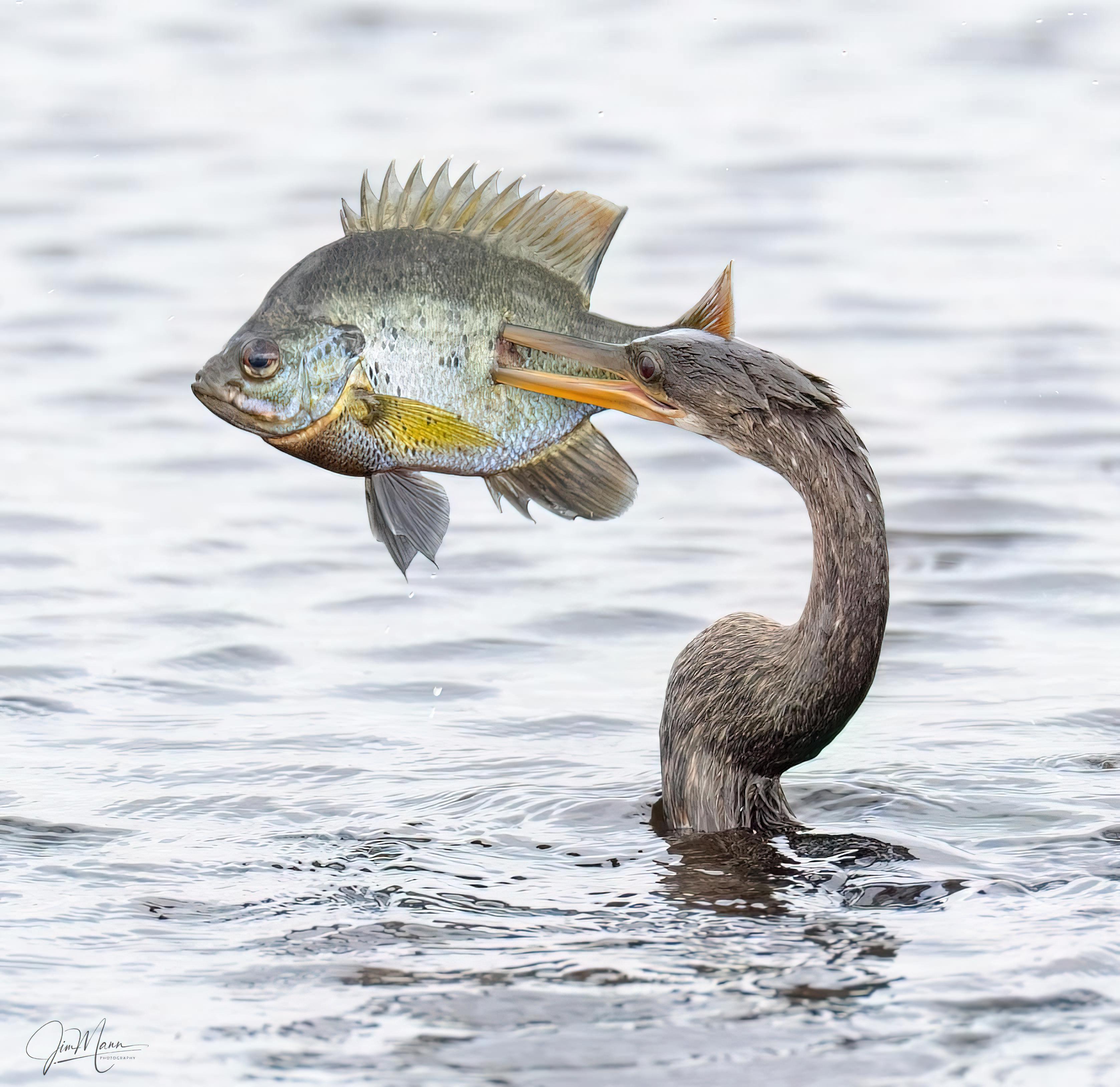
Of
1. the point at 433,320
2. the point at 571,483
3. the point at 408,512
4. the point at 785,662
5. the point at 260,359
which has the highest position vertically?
the point at 433,320

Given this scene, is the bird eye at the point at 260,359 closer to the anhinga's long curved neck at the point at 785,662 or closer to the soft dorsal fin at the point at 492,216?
the soft dorsal fin at the point at 492,216

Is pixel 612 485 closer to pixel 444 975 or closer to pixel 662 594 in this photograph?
pixel 444 975

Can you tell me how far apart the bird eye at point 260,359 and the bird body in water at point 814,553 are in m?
0.82

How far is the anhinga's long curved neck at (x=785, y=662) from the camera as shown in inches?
227

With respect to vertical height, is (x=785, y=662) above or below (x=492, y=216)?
below

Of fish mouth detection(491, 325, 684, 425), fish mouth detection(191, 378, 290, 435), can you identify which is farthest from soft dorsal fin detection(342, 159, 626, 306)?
fish mouth detection(191, 378, 290, 435)

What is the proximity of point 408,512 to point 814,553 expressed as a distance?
53.7 inches

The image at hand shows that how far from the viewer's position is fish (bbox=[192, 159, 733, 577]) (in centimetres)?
485

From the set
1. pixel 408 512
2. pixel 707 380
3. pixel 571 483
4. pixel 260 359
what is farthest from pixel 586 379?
pixel 260 359

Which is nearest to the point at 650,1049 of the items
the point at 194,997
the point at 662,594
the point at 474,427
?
the point at 194,997

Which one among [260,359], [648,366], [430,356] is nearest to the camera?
[260,359]

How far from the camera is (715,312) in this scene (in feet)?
17.9

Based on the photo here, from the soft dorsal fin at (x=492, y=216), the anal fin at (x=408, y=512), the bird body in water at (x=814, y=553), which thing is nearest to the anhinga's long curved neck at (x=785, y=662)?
the bird body in water at (x=814, y=553)

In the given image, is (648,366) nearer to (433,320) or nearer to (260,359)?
(433,320)
